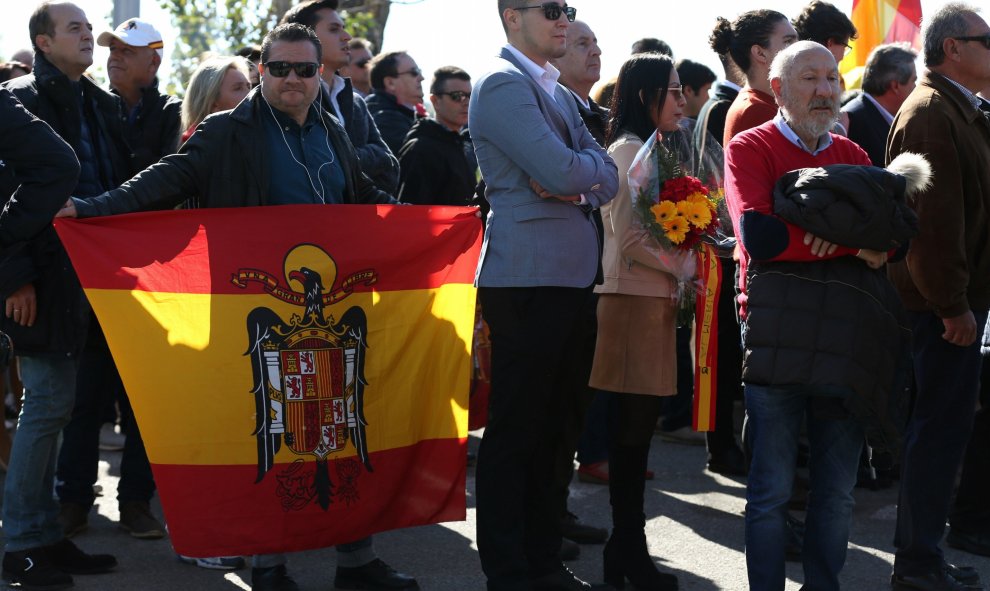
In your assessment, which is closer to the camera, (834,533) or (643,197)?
(834,533)

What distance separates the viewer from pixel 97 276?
4891mm

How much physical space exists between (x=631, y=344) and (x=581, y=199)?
0.86 m

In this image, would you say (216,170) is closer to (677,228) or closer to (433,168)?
(677,228)

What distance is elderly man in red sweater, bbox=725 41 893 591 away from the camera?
14.5ft

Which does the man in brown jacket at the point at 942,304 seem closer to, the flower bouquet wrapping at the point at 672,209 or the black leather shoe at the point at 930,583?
the black leather shoe at the point at 930,583

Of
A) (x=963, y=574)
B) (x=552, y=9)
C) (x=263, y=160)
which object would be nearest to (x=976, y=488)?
(x=963, y=574)

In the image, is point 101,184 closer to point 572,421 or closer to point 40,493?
point 40,493

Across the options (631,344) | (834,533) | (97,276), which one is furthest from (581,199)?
(97,276)

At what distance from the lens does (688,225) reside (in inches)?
203

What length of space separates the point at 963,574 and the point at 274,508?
2.96 m

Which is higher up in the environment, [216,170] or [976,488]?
[216,170]

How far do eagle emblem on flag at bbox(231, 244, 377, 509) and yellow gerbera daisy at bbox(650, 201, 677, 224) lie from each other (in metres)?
1.26

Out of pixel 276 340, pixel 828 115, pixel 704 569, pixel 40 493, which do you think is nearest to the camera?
pixel 828 115

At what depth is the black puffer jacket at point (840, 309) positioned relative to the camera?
14.2ft
